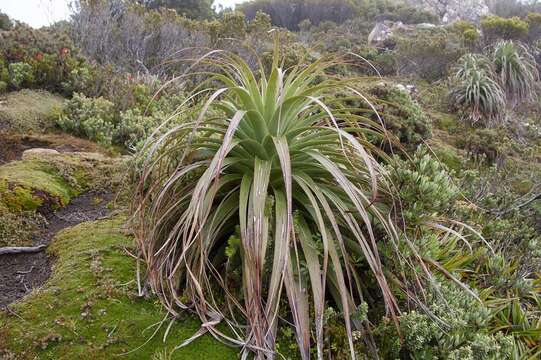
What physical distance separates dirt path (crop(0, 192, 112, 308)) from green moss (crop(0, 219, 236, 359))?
21cm

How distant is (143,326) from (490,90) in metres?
10.0

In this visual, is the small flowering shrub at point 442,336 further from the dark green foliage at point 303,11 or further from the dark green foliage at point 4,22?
the dark green foliage at point 303,11

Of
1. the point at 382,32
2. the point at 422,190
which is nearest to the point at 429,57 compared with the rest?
the point at 382,32

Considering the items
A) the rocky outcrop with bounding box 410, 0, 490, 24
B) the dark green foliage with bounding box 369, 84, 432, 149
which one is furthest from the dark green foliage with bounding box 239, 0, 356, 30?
the dark green foliage with bounding box 369, 84, 432, 149

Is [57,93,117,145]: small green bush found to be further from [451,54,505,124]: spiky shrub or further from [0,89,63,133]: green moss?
[451,54,505,124]: spiky shrub

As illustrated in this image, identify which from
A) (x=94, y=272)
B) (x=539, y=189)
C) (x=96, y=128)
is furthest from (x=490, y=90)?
(x=94, y=272)

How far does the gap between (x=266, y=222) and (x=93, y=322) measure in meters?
1.11

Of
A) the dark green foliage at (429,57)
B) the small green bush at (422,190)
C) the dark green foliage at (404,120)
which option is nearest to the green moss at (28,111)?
the dark green foliage at (404,120)

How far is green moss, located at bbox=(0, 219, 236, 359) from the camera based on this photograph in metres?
2.25

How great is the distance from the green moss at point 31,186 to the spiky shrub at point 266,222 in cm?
141

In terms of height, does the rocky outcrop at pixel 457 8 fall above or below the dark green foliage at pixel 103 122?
above

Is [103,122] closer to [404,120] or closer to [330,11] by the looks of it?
[404,120]

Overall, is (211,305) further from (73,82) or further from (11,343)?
(73,82)

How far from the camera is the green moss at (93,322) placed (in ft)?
7.38
